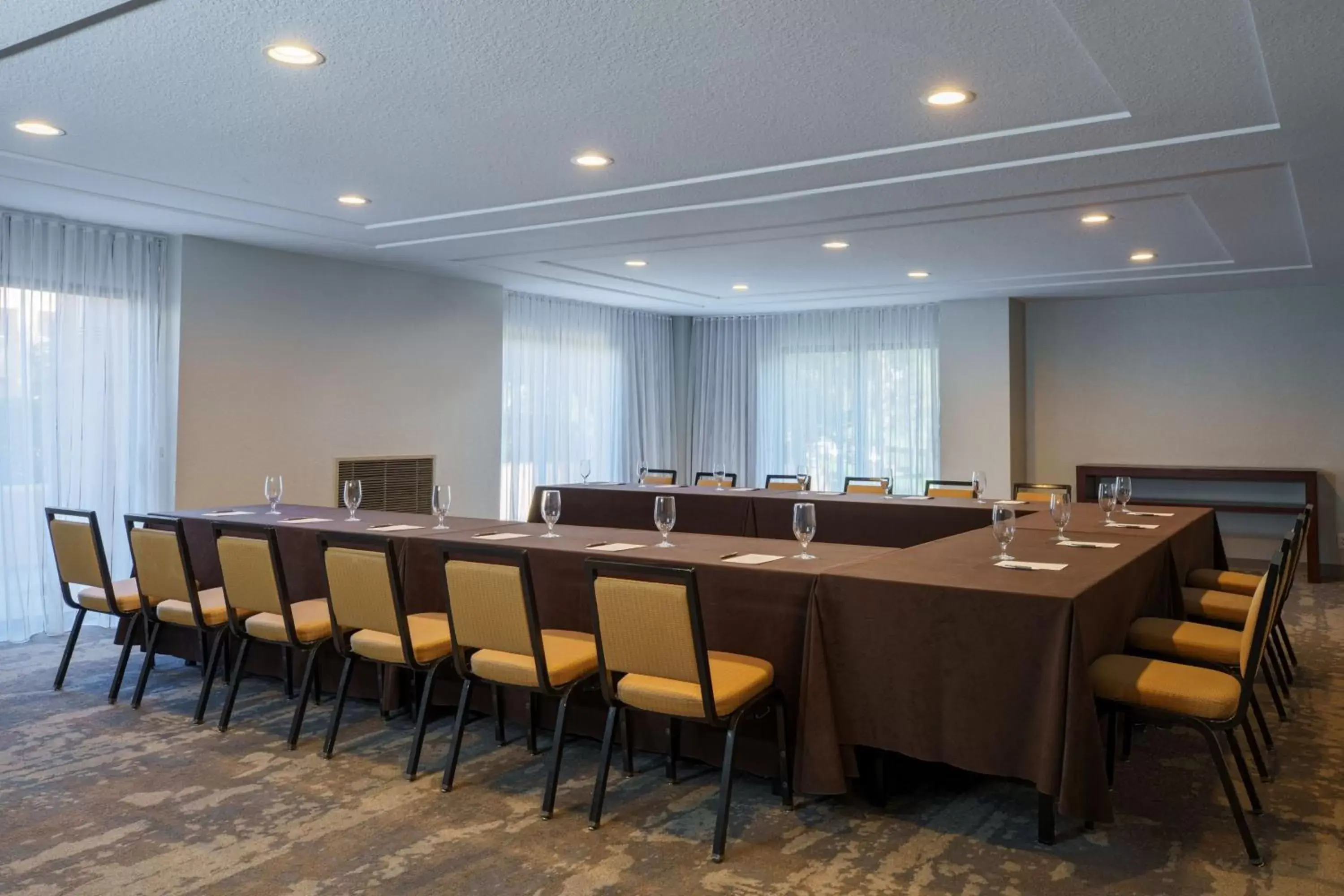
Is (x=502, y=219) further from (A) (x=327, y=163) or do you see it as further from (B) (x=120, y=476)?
(B) (x=120, y=476)

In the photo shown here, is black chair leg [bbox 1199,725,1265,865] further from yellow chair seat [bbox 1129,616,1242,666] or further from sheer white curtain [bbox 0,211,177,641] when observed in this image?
sheer white curtain [bbox 0,211,177,641]

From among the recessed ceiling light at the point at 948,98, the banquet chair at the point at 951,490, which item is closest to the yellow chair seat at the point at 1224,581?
the banquet chair at the point at 951,490

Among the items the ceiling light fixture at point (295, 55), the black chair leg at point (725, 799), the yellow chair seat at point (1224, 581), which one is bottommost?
the black chair leg at point (725, 799)

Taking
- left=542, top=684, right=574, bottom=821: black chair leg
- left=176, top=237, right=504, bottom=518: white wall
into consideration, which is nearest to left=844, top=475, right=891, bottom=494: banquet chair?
left=176, top=237, right=504, bottom=518: white wall

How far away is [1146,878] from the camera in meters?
2.63

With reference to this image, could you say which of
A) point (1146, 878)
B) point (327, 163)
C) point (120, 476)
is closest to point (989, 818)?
point (1146, 878)

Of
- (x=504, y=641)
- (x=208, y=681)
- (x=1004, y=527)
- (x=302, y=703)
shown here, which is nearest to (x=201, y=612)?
(x=208, y=681)

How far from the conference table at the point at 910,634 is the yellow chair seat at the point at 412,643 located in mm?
339

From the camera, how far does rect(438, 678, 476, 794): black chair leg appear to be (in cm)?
329

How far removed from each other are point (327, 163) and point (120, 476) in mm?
2979

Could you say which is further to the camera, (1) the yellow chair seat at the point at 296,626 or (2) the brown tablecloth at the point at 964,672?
(1) the yellow chair seat at the point at 296,626

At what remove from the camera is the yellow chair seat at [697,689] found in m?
2.83

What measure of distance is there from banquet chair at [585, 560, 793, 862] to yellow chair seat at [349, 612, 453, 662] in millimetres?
711

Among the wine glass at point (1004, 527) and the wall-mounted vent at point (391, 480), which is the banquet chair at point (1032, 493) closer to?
the wine glass at point (1004, 527)
